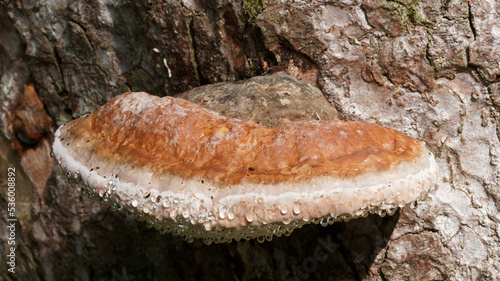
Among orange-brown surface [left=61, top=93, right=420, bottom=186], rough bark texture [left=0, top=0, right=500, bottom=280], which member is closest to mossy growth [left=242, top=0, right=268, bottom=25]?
rough bark texture [left=0, top=0, right=500, bottom=280]

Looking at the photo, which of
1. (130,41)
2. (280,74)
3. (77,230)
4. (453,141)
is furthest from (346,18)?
(77,230)

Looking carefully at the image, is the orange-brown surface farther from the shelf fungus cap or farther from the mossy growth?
the mossy growth

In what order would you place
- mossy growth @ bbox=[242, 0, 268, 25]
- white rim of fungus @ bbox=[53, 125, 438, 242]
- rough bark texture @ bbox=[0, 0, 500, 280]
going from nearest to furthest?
white rim of fungus @ bbox=[53, 125, 438, 242] < rough bark texture @ bbox=[0, 0, 500, 280] < mossy growth @ bbox=[242, 0, 268, 25]

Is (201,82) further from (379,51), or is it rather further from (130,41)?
(379,51)

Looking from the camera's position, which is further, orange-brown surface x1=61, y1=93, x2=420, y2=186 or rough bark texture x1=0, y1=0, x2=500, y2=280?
rough bark texture x1=0, y1=0, x2=500, y2=280

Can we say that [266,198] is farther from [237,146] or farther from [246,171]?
[237,146]

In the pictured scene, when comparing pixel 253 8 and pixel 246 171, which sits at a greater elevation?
Result: pixel 253 8

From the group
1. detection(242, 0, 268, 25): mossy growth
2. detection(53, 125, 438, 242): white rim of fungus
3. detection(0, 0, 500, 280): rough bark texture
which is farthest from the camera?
detection(242, 0, 268, 25): mossy growth

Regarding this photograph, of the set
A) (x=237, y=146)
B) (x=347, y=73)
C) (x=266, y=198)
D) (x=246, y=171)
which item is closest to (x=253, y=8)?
(x=347, y=73)
